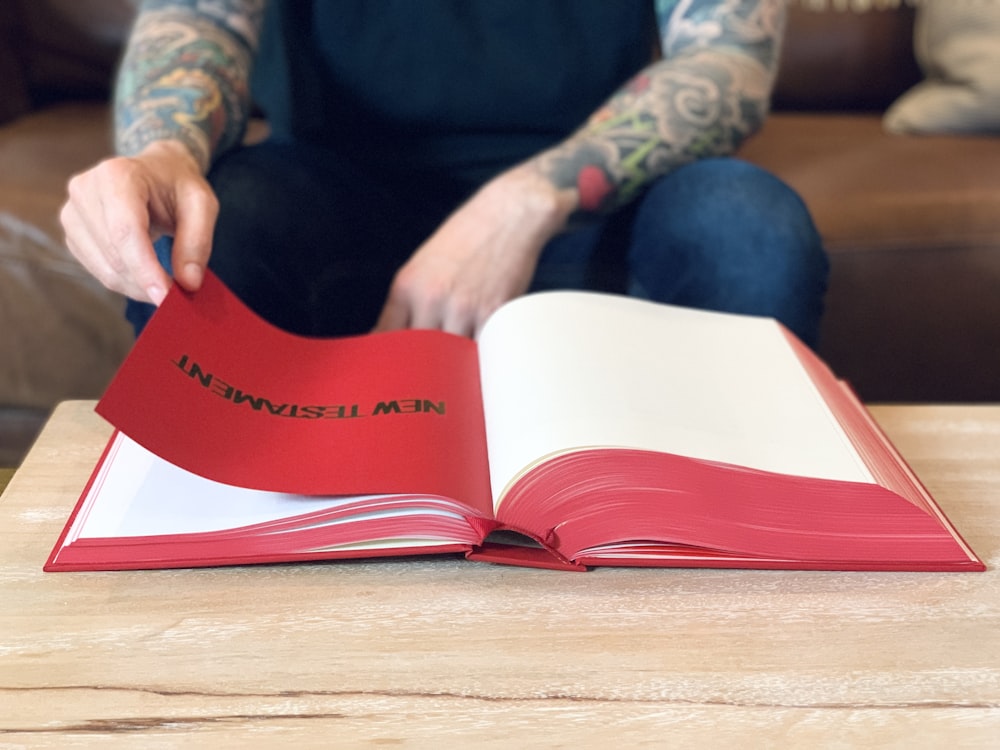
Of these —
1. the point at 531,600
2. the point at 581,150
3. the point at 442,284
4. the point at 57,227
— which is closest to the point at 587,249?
the point at 581,150

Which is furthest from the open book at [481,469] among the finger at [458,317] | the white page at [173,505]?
the finger at [458,317]

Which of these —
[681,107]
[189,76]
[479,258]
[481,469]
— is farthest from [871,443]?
[189,76]

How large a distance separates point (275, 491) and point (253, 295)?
31cm

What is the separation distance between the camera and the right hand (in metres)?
0.52

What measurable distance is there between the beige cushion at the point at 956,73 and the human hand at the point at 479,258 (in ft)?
2.70

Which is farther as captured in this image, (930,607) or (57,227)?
(57,227)

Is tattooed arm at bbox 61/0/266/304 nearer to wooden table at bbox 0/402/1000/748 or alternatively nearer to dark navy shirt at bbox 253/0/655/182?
dark navy shirt at bbox 253/0/655/182

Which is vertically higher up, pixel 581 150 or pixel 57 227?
pixel 581 150

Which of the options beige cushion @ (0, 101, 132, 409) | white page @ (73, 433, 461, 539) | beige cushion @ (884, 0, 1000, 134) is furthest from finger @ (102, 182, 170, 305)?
beige cushion @ (884, 0, 1000, 134)

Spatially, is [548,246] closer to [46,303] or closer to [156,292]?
[156,292]

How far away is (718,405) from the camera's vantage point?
53cm

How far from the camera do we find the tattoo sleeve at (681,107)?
83 cm

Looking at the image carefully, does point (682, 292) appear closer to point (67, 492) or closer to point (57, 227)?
point (67, 492)

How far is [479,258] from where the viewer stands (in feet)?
2.40
